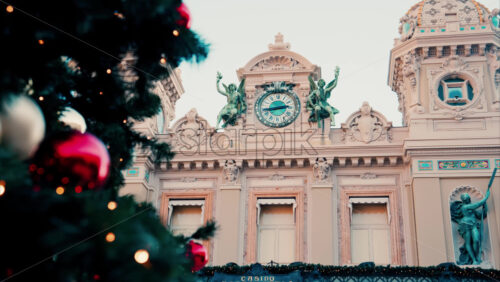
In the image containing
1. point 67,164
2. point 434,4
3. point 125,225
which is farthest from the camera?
point 434,4

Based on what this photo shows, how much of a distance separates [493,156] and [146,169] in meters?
10.4

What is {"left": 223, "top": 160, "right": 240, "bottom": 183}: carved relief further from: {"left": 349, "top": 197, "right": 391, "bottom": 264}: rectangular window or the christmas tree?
the christmas tree

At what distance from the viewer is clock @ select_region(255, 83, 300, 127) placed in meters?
18.3

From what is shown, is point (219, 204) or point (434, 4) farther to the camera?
point (434, 4)

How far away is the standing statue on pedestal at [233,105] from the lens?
725 inches

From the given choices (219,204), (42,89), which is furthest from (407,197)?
(42,89)

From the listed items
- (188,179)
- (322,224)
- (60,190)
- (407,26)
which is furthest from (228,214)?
(60,190)

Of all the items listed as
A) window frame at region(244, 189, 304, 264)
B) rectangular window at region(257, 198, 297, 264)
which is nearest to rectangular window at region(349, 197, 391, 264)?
window frame at region(244, 189, 304, 264)

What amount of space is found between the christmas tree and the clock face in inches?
526

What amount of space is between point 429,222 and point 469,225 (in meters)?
1.05

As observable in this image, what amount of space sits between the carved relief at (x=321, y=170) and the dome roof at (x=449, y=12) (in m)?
5.63

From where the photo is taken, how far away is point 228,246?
16.8 m

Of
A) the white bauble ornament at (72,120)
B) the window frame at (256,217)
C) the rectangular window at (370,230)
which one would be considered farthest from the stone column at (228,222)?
the white bauble ornament at (72,120)

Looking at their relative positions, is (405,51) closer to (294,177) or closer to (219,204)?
(294,177)
